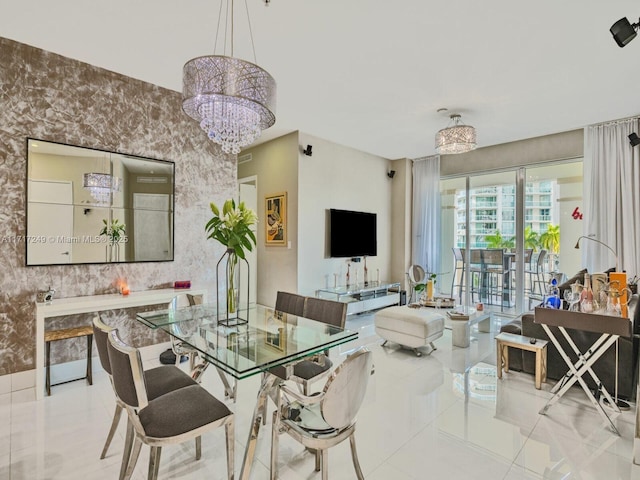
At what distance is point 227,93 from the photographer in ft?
6.82

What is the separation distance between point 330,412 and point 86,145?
327cm

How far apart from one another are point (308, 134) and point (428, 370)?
366 centimetres

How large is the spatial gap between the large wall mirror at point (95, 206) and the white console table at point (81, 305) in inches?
15.0

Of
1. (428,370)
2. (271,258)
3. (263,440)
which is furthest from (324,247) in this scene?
(263,440)

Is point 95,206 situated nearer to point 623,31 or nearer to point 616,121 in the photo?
point 623,31

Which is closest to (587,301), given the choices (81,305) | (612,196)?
(612,196)

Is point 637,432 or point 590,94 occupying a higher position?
point 590,94

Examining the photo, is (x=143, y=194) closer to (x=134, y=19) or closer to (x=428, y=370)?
(x=134, y=19)

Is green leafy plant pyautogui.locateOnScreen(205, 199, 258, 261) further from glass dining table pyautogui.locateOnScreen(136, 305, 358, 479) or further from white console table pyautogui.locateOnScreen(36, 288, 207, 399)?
white console table pyautogui.locateOnScreen(36, 288, 207, 399)

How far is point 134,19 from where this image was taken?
2443 millimetres

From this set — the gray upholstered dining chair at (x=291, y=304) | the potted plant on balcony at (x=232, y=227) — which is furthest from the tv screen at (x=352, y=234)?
the potted plant on balcony at (x=232, y=227)

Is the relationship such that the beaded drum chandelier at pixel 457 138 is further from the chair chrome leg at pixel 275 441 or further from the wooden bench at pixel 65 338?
the wooden bench at pixel 65 338

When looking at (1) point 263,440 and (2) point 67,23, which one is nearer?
(1) point 263,440

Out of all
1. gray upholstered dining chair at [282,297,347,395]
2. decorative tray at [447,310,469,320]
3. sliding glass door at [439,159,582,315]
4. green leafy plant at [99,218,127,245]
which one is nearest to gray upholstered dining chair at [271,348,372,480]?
gray upholstered dining chair at [282,297,347,395]
